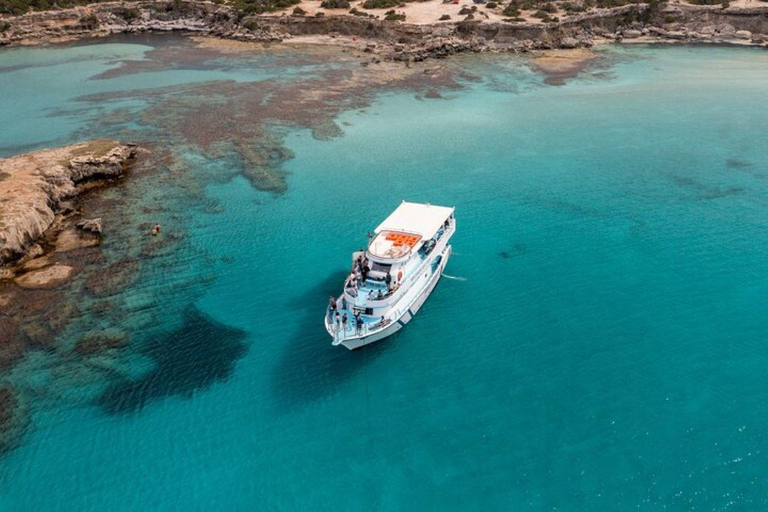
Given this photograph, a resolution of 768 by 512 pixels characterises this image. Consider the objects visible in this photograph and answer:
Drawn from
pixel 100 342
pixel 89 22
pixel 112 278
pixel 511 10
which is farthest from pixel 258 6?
pixel 100 342

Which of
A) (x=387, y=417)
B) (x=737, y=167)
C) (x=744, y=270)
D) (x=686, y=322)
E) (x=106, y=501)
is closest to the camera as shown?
(x=106, y=501)

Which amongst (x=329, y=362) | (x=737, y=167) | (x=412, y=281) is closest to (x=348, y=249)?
(x=412, y=281)

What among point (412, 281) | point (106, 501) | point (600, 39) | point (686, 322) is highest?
point (600, 39)

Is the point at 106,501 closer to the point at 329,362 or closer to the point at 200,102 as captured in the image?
the point at 329,362

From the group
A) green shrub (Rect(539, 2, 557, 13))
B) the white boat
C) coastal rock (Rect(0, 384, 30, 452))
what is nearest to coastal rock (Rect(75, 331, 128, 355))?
coastal rock (Rect(0, 384, 30, 452))

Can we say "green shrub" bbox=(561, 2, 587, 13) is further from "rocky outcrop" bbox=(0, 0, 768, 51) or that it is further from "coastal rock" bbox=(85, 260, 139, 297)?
"coastal rock" bbox=(85, 260, 139, 297)

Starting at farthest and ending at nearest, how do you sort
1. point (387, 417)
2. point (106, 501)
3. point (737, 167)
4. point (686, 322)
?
point (737, 167) → point (686, 322) → point (387, 417) → point (106, 501)

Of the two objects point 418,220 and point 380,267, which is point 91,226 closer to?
point 380,267
